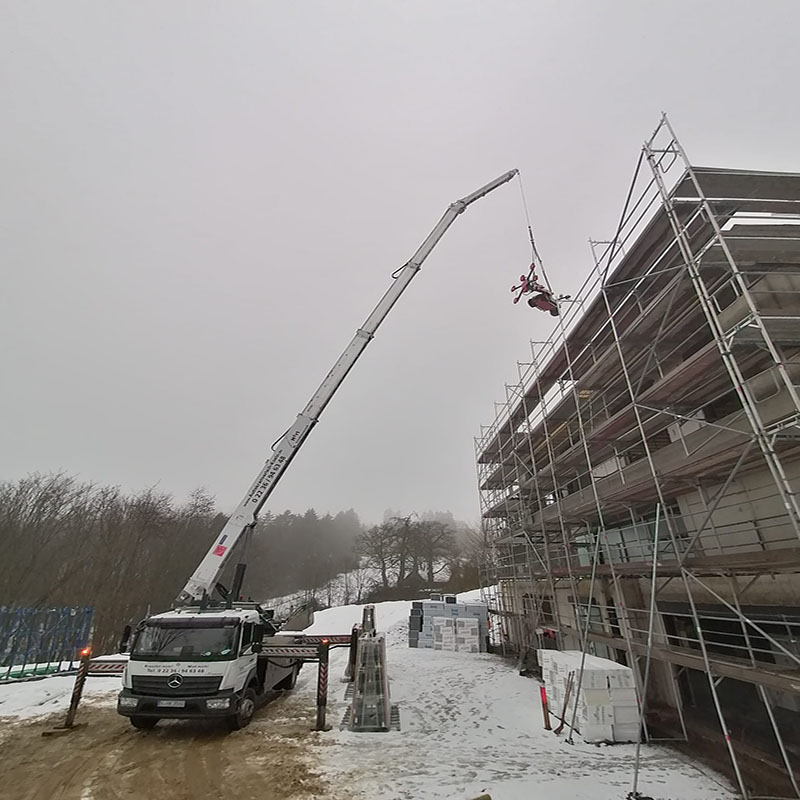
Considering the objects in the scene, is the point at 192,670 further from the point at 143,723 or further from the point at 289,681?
the point at 289,681

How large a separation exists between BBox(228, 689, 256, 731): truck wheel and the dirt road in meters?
0.16

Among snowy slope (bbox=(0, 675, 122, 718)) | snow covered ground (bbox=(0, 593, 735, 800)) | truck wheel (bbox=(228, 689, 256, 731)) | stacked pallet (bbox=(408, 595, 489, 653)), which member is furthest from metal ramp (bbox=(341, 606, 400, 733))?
stacked pallet (bbox=(408, 595, 489, 653))

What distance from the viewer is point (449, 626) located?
19438 mm

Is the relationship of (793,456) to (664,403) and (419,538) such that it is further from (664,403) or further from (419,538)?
(419,538)

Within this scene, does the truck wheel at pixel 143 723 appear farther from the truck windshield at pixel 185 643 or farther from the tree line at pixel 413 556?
the tree line at pixel 413 556

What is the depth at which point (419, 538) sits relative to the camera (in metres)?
43.6

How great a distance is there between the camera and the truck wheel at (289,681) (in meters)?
11.5

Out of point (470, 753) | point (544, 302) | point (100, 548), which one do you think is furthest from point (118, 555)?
point (544, 302)

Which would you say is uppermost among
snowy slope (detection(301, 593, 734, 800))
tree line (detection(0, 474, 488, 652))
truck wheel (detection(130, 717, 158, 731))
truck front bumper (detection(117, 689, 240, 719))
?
tree line (detection(0, 474, 488, 652))

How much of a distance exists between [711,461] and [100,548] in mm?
26126

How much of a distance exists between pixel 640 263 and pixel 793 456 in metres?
4.96

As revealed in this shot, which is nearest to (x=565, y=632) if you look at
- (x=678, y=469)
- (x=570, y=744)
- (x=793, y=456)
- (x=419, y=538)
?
(x=570, y=744)

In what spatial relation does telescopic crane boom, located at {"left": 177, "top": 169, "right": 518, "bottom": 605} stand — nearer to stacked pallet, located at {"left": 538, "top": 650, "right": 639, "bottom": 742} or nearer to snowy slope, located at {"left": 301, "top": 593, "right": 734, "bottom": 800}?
snowy slope, located at {"left": 301, "top": 593, "right": 734, "bottom": 800}

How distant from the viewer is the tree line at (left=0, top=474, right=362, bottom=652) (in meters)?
18.4
